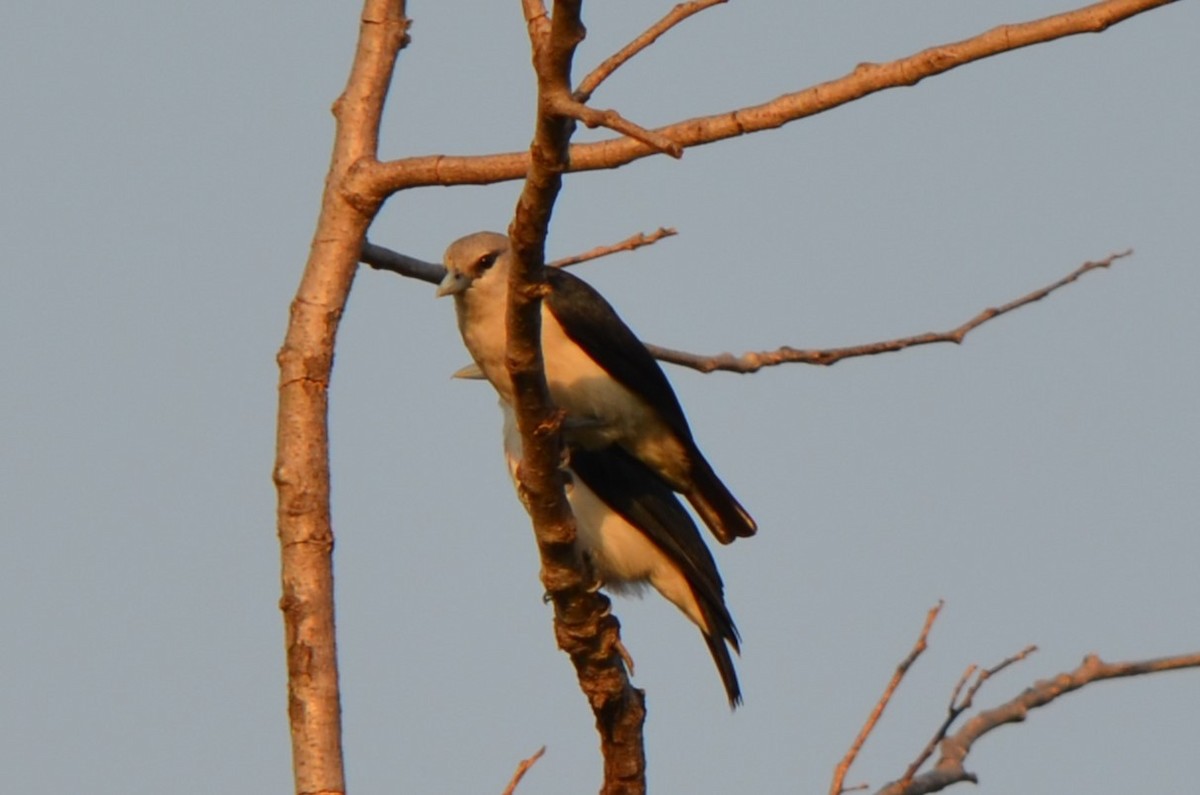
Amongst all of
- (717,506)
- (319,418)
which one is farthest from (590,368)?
(319,418)

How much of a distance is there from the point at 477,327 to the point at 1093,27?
3.64 m

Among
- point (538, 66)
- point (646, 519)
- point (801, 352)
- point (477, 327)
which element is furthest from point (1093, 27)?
point (646, 519)

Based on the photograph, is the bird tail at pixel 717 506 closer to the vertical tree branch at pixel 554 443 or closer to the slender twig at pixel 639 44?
the vertical tree branch at pixel 554 443

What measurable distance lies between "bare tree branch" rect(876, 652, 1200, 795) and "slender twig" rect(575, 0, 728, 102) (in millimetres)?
2092

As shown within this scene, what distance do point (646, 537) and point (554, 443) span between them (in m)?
2.93

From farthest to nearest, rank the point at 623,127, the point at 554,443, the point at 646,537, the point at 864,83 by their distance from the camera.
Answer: the point at 646,537 → the point at 554,443 → the point at 864,83 → the point at 623,127

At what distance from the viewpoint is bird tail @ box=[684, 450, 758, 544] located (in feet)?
24.3

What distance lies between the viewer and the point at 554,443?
4812 mm

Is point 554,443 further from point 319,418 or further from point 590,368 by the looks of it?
point 590,368

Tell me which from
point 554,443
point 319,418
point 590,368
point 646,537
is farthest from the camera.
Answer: point 646,537

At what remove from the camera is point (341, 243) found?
16.0 ft

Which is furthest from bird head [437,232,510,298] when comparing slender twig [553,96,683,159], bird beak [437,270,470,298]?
slender twig [553,96,683,159]

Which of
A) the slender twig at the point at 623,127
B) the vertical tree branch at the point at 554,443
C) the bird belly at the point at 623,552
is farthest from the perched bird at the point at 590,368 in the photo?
the slender twig at the point at 623,127

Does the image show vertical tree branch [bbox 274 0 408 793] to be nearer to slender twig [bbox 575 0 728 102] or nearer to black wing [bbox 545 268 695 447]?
slender twig [bbox 575 0 728 102]
